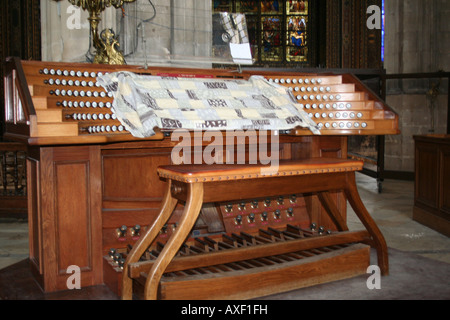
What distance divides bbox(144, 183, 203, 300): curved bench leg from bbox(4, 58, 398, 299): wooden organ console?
26cm

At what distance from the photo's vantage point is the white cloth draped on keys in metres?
3.46

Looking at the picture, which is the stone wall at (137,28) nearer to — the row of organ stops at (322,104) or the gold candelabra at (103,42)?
the gold candelabra at (103,42)

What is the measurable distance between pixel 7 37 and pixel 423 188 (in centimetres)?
1053

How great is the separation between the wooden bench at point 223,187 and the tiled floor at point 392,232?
1462 mm

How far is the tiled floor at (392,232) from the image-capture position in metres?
4.98

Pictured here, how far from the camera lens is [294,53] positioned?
1733cm

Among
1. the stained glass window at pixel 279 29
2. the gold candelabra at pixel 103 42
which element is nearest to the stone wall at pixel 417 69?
the stained glass window at pixel 279 29

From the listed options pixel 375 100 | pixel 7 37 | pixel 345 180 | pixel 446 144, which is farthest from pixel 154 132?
pixel 7 37

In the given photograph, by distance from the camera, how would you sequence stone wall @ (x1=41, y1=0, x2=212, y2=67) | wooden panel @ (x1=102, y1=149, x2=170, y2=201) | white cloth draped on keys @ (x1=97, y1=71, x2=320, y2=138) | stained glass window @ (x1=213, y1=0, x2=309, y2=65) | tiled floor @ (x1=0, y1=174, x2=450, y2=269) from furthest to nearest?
stained glass window @ (x1=213, y1=0, x2=309, y2=65) → stone wall @ (x1=41, y1=0, x2=212, y2=67) → tiled floor @ (x1=0, y1=174, x2=450, y2=269) → wooden panel @ (x1=102, y1=149, x2=170, y2=201) → white cloth draped on keys @ (x1=97, y1=71, x2=320, y2=138)

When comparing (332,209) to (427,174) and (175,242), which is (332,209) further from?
(427,174)

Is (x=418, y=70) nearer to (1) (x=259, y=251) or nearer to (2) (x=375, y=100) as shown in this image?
(2) (x=375, y=100)

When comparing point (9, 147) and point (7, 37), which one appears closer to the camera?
point (9, 147)

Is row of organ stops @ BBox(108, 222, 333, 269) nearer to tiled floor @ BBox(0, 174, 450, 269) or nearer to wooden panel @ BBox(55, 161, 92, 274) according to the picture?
wooden panel @ BBox(55, 161, 92, 274)

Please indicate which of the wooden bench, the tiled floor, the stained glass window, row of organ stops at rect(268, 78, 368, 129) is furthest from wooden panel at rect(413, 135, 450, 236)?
the stained glass window
